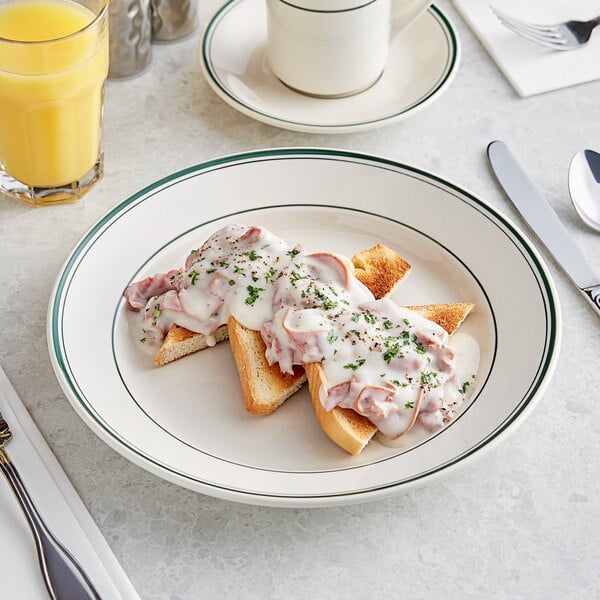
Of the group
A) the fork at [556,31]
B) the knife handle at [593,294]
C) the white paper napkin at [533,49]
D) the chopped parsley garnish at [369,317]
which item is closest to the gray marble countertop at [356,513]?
the knife handle at [593,294]

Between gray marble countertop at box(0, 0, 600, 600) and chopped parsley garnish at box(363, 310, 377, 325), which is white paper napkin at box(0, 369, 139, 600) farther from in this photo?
chopped parsley garnish at box(363, 310, 377, 325)

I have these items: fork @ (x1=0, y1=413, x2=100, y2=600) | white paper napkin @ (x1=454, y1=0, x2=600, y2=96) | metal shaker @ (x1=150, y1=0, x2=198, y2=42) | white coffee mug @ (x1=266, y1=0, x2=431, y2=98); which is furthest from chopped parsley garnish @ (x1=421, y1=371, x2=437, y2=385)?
metal shaker @ (x1=150, y1=0, x2=198, y2=42)

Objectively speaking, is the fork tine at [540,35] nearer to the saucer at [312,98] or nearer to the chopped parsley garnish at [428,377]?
the saucer at [312,98]

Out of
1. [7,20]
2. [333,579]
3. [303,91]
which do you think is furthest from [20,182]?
[333,579]

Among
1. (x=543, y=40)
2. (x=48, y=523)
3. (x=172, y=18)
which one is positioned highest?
(x=543, y=40)

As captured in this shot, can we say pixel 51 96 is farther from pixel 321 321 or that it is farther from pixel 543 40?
pixel 543 40

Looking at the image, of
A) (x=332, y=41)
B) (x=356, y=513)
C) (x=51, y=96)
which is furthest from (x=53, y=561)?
(x=332, y=41)
